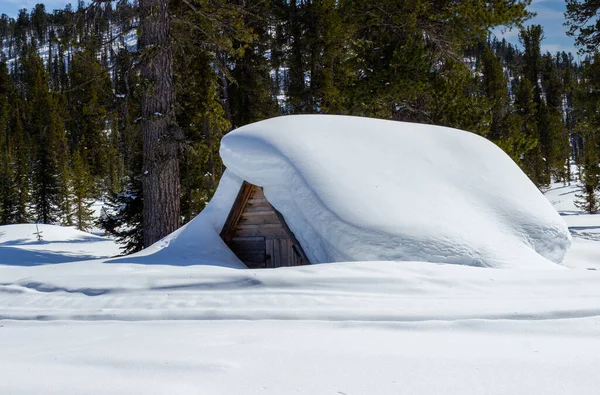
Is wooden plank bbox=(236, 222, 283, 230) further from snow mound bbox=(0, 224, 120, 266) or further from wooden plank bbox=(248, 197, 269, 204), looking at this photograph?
snow mound bbox=(0, 224, 120, 266)

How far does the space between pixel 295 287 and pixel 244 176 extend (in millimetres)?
2962

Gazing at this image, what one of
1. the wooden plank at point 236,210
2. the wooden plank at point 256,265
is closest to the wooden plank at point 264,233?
the wooden plank at point 236,210

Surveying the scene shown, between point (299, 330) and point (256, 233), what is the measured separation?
169 inches

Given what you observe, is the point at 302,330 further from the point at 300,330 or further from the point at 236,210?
the point at 236,210

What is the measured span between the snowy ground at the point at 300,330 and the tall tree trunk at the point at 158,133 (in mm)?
3585

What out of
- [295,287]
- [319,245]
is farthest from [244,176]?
[295,287]

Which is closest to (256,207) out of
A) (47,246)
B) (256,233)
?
(256,233)

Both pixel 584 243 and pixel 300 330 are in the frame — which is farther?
pixel 584 243

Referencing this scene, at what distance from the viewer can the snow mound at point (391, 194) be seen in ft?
18.6

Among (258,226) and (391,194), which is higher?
(391,194)

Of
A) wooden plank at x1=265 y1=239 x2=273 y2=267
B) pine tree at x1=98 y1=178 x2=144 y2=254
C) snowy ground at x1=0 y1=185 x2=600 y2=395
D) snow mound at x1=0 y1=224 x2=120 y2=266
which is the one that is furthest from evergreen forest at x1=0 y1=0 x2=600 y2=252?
snowy ground at x1=0 y1=185 x2=600 y2=395

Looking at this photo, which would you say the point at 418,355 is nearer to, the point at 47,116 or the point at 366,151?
the point at 366,151

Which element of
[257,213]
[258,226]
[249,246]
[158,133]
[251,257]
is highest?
[158,133]

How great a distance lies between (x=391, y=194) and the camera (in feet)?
20.9
